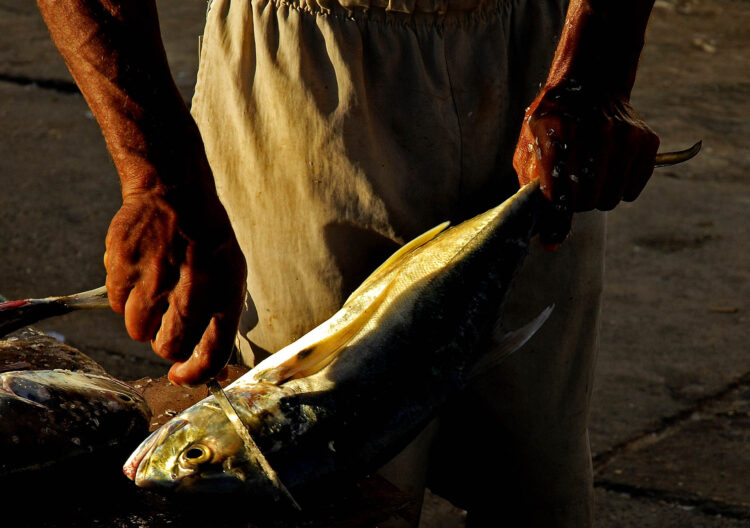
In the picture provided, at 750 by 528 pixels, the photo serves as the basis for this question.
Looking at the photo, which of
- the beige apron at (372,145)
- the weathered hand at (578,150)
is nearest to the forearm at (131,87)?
the beige apron at (372,145)

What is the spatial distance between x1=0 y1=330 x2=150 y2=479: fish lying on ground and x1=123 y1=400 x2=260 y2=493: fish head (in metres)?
0.09

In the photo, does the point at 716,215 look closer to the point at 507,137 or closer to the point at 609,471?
the point at 609,471

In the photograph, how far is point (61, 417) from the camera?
176cm

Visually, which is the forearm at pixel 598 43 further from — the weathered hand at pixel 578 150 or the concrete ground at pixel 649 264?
the concrete ground at pixel 649 264

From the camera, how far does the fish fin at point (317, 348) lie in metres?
1.87

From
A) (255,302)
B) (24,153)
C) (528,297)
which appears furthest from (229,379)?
(24,153)

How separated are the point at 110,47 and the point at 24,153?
5207mm

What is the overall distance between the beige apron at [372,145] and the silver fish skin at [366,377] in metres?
0.15

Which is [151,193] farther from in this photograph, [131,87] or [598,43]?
[598,43]

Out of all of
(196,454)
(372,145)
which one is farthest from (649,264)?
(196,454)

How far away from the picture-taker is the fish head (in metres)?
1.69

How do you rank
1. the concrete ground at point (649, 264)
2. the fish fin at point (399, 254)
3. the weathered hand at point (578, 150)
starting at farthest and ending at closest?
the concrete ground at point (649, 264) → the fish fin at point (399, 254) → the weathered hand at point (578, 150)

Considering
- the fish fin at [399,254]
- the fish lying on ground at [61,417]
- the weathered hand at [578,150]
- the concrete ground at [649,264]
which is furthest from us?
the concrete ground at [649,264]

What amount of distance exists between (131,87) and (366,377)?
0.65 m
